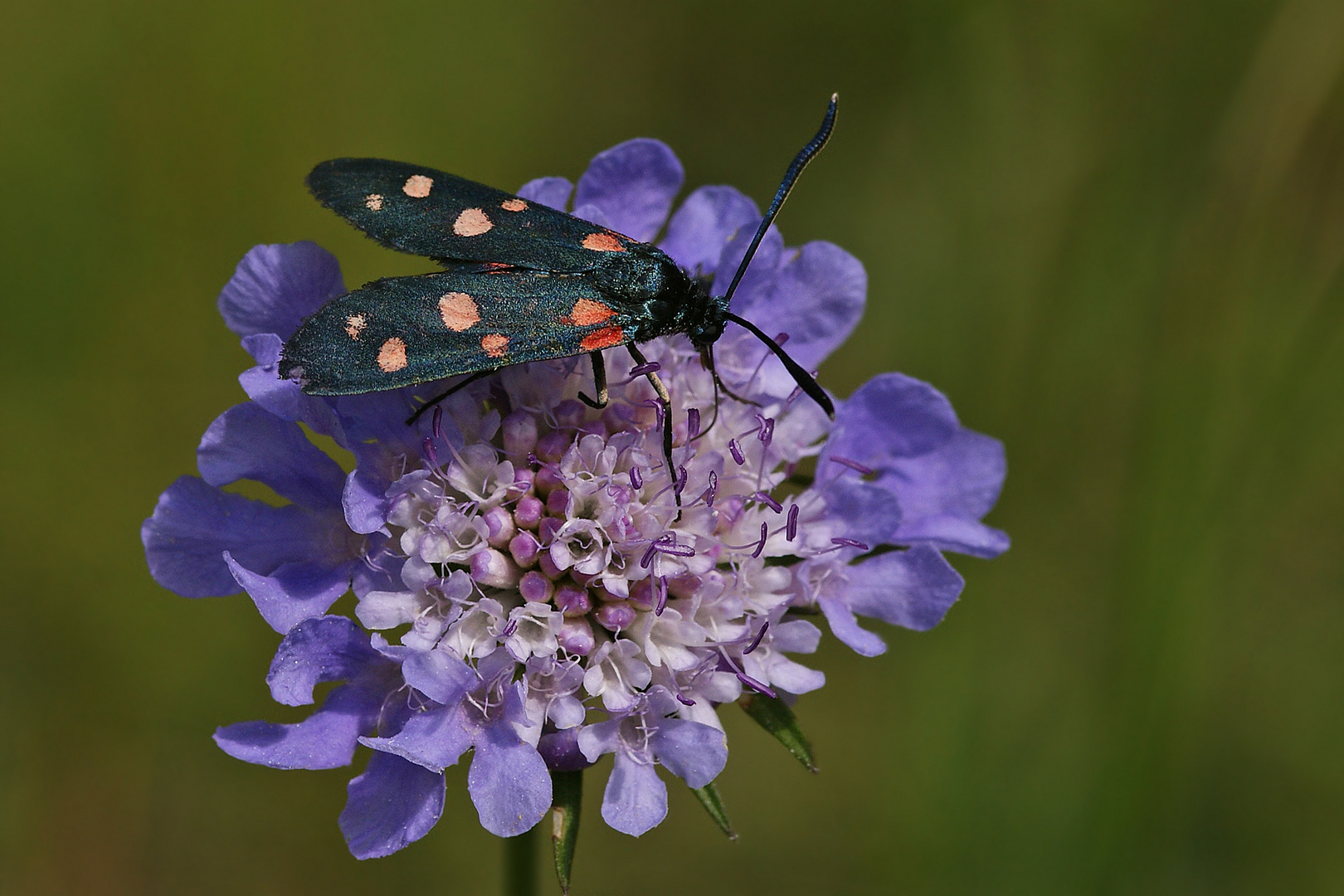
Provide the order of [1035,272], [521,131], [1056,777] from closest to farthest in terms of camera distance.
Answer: [1056,777] < [1035,272] < [521,131]

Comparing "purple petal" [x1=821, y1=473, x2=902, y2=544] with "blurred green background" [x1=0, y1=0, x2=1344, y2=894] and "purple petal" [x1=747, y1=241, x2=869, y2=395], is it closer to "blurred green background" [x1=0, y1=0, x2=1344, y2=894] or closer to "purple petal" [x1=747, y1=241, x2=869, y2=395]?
"purple petal" [x1=747, y1=241, x2=869, y2=395]

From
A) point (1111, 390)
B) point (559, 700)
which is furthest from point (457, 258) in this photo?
point (1111, 390)

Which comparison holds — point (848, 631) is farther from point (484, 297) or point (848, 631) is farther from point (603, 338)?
point (484, 297)

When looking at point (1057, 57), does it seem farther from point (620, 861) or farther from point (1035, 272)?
point (620, 861)

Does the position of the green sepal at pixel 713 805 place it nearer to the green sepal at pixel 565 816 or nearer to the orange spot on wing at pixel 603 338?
the green sepal at pixel 565 816

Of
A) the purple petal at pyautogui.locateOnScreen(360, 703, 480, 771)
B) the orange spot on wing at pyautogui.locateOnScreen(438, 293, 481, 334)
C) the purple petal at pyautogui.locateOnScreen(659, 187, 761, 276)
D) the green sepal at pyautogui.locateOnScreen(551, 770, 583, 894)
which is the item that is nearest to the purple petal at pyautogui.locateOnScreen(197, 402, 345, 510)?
the orange spot on wing at pyautogui.locateOnScreen(438, 293, 481, 334)
